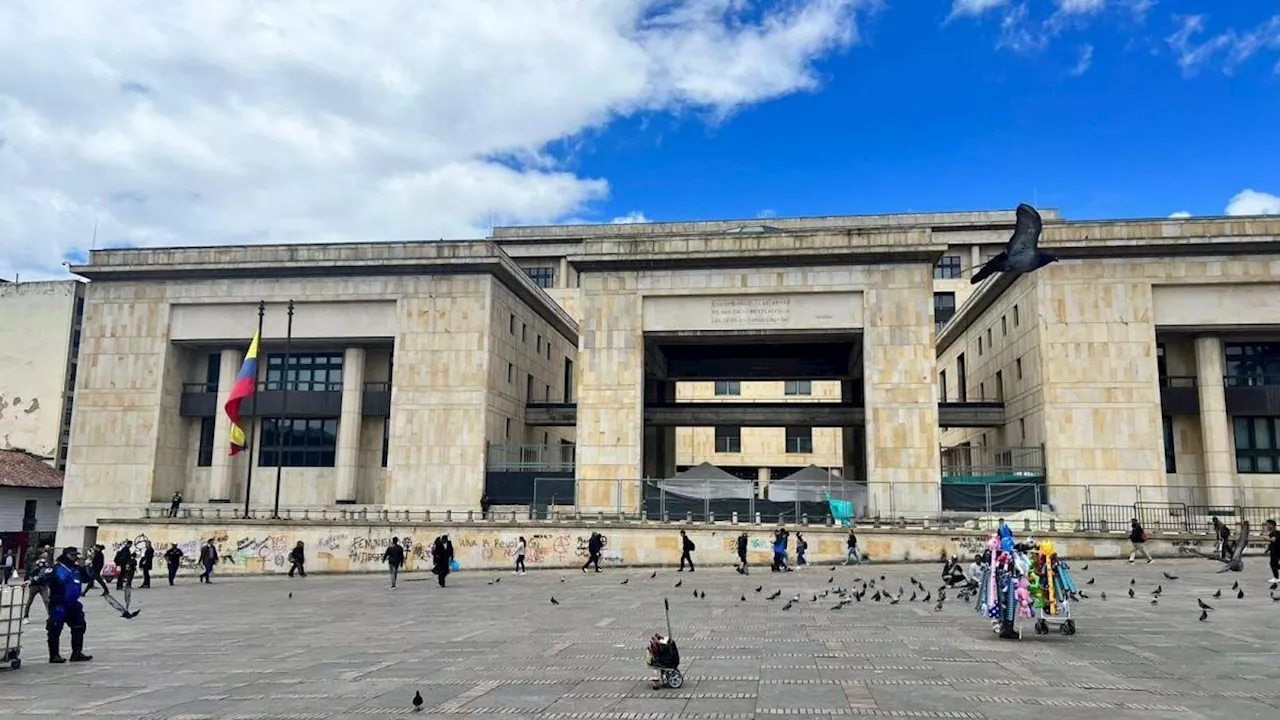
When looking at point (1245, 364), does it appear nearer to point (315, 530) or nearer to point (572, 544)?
point (572, 544)

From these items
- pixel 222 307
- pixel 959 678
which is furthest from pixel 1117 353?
pixel 222 307

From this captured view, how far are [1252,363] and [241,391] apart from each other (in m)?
47.0

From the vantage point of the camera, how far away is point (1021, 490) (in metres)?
34.9

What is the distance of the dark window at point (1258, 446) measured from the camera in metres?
41.1

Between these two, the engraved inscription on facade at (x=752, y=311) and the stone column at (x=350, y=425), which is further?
the stone column at (x=350, y=425)

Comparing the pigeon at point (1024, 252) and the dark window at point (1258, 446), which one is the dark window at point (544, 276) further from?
the dark window at point (1258, 446)

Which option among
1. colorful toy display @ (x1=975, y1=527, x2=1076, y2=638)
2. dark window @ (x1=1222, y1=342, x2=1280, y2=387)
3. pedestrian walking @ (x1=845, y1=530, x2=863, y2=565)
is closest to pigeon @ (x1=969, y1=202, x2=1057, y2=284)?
pedestrian walking @ (x1=845, y1=530, x2=863, y2=565)

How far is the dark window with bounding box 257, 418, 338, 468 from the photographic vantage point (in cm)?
4709

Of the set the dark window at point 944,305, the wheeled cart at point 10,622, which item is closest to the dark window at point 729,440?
the dark window at point 944,305

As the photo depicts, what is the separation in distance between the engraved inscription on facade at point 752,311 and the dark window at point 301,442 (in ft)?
69.3

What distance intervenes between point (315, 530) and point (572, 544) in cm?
1114

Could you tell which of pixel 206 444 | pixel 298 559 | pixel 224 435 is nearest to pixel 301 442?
pixel 224 435

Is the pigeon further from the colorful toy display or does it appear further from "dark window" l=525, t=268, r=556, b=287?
"dark window" l=525, t=268, r=556, b=287

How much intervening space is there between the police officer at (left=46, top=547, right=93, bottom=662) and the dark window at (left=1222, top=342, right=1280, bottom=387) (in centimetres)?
4561
